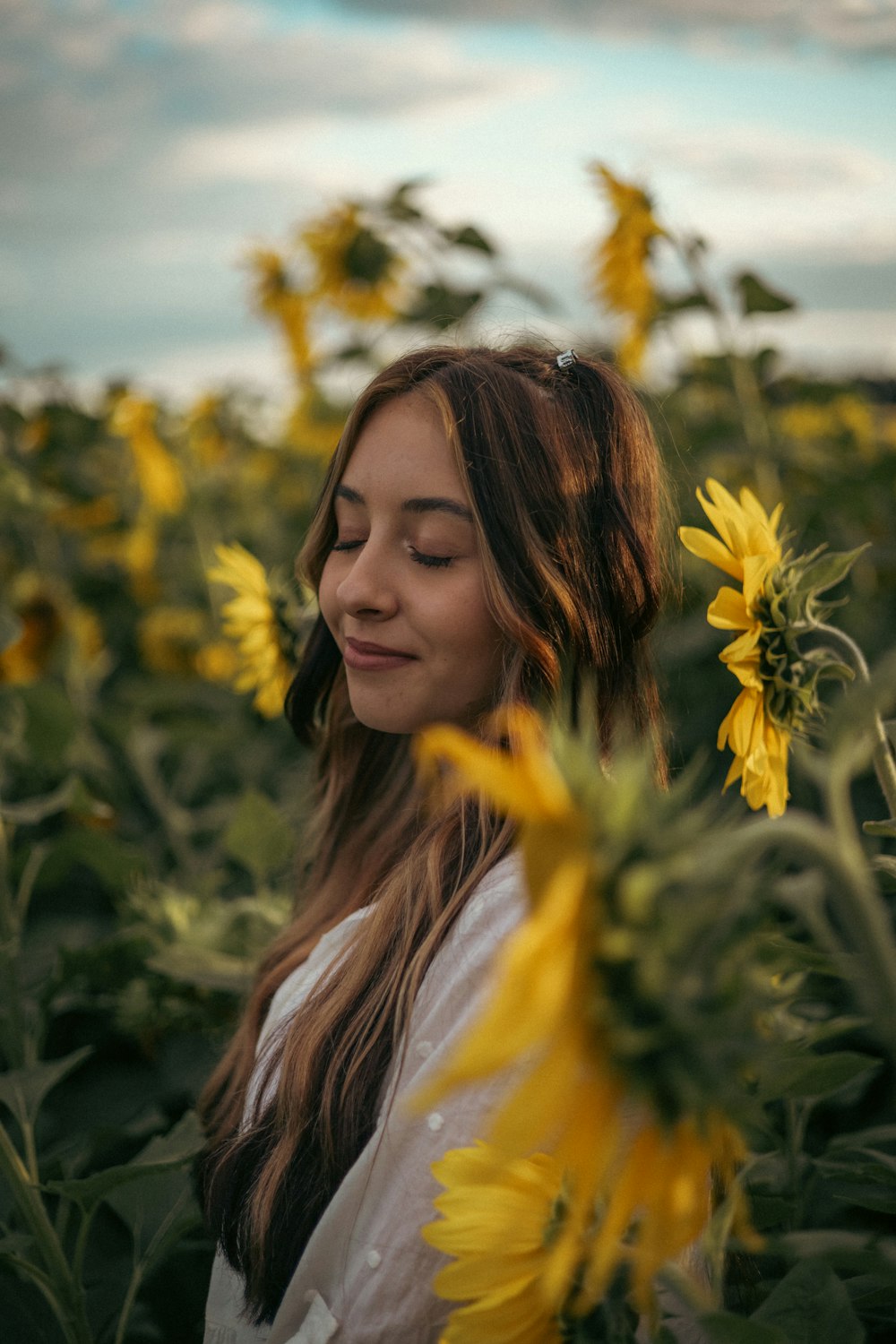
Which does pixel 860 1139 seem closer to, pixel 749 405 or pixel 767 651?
pixel 767 651

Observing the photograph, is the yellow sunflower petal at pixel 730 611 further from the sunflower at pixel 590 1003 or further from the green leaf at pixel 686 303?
the green leaf at pixel 686 303

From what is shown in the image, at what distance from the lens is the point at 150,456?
2.47 meters

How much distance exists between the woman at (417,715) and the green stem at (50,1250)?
0.11 meters

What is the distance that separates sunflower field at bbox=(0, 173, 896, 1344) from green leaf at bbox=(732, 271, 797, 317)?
0.05 meters

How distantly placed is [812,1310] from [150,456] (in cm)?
222

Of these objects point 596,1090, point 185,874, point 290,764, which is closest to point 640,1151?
point 596,1090

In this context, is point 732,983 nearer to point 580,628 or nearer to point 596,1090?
point 596,1090

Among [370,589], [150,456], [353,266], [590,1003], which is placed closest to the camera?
[590,1003]

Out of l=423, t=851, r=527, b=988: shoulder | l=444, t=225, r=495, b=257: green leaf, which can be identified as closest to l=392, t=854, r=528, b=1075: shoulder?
l=423, t=851, r=527, b=988: shoulder

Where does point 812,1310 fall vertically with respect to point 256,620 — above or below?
below

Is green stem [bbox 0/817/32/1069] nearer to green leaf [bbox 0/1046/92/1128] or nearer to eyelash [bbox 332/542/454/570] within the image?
green leaf [bbox 0/1046/92/1128]

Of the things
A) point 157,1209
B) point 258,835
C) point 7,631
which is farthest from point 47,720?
point 157,1209

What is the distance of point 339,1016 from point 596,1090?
21.9 inches

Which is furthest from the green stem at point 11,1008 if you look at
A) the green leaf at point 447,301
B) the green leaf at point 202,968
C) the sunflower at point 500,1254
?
the green leaf at point 447,301
